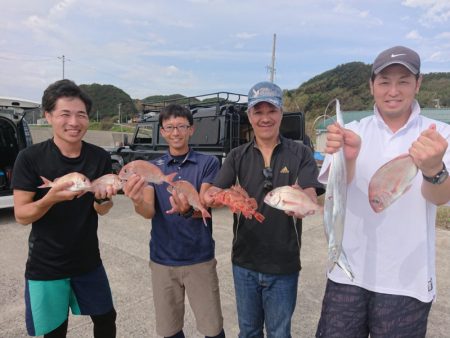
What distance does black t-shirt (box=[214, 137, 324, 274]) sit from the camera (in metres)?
2.36

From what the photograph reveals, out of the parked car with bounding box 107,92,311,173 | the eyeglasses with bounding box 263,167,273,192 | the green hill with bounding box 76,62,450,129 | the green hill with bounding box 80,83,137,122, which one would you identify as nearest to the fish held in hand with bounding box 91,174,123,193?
the eyeglasses with bounding box 263,167,273,192

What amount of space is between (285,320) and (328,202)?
46.7 inches

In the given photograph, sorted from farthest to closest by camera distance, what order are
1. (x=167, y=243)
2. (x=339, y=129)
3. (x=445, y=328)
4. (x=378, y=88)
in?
(x=445, y=328) < (x=167, y=243) < (x=378, y=88) < (x=339, y=129)

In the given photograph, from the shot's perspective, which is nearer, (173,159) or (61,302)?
(61,302)

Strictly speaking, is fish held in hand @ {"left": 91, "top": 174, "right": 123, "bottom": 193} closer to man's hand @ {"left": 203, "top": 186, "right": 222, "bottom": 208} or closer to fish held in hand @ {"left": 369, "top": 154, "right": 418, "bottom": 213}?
man's hand @ {"left": 203, "top": 186, "right": 222, "bottom": 208}

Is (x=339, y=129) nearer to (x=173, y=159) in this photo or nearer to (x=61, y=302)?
(x=173, y=159)

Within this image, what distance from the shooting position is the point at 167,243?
2.65m

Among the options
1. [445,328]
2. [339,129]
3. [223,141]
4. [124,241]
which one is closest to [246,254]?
[339,129]

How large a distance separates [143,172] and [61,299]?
1.10 metres

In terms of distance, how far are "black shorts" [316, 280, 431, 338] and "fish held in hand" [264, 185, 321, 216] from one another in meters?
0.55

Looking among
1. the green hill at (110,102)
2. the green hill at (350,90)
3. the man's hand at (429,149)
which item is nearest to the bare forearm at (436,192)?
the man's hand at (429,149)

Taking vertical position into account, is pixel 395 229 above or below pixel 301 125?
below

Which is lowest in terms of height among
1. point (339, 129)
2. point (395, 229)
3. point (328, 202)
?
point (395, 229)

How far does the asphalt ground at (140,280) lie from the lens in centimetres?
341
